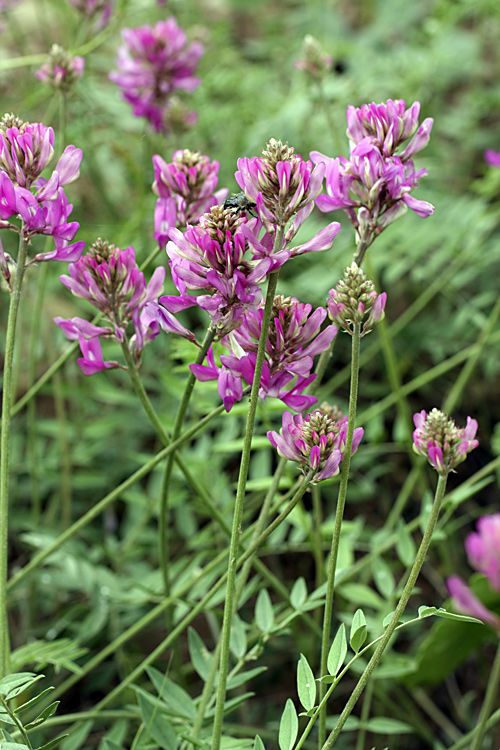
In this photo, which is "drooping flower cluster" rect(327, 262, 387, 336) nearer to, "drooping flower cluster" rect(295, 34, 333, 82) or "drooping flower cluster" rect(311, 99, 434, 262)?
"drooping flower cluster" rect(311, 99, 434, 262)

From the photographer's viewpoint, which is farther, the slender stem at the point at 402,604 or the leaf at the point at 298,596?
the leaf at the point at 298,596

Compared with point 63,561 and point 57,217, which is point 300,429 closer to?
point 57,217

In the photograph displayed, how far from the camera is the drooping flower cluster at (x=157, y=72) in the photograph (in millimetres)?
1872

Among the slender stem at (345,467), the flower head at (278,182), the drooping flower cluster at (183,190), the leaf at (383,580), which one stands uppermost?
the drooping flower cluster at (183,190)

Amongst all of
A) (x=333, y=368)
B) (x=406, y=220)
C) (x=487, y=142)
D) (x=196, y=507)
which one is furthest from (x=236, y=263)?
(x=487, y=142)

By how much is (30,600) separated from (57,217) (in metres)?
1.06

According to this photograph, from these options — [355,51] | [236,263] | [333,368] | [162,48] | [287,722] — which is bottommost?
[287,722]

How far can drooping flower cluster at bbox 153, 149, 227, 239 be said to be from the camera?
3.23 ft

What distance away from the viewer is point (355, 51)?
2.88 meters

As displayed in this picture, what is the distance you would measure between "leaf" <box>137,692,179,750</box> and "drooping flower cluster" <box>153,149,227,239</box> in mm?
580

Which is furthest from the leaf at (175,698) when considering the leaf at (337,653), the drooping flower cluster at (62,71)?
the drooping flower cluster at (62,71)

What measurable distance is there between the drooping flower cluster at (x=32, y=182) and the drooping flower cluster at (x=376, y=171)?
11.3 inches

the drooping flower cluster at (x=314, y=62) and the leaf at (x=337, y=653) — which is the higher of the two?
the drooping flower cluster at (x=314, y=62)

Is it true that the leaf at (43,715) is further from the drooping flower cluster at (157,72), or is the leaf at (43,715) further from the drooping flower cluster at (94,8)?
the drooping flower cluster at (94,8)
